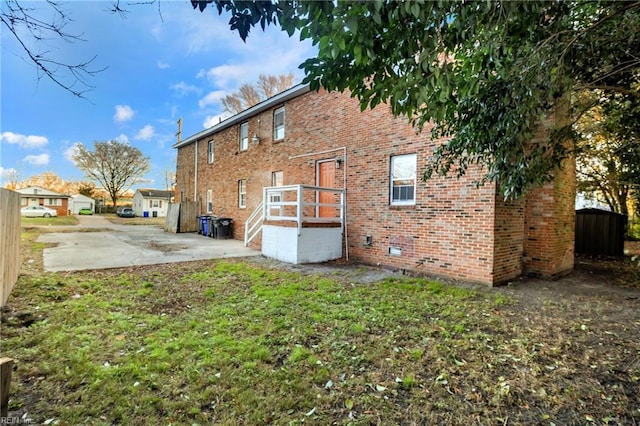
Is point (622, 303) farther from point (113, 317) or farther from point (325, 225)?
point (113, 317)

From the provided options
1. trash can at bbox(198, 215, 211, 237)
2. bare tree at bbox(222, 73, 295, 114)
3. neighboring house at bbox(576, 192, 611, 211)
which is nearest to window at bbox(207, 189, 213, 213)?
trash can at bbox(198, 215, 211, 237)

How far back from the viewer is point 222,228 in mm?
13977

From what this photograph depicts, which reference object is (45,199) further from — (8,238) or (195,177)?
(8,238)

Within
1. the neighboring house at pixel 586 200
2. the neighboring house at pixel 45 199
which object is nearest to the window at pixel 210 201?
the neighboring house at pixel 586 200

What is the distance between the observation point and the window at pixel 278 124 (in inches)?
465

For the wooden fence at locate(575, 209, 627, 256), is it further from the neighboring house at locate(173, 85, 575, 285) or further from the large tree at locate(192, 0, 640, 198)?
the large tree at locate(192, 0, 640, 198)

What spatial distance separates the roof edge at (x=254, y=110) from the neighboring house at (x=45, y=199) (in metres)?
31.7

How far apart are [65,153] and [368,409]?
43.7 metres

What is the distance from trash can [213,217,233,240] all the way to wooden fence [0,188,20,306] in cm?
890

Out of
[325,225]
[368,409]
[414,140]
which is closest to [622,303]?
[414,140]

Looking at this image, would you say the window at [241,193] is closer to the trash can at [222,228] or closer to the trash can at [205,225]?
the trash can at [222,228]

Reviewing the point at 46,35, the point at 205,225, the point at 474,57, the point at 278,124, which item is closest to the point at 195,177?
the point at 205,225

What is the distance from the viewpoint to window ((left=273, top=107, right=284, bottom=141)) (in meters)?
11.8

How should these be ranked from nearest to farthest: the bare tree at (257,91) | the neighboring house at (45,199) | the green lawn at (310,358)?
1. the green lawn at (310,358)
2. the bare tree at (257,91)
3. the neighboring house at (45,199)
